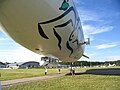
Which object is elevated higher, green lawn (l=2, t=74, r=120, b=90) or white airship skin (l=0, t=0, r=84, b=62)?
white airship skin (l=0, t=0, r=84, b=62)

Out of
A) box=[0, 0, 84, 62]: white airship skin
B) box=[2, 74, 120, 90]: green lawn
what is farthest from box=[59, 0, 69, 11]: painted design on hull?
box=[2, 74, 120, 90]: green lawn

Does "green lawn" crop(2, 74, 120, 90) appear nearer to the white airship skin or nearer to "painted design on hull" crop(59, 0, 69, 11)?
the white airship skin

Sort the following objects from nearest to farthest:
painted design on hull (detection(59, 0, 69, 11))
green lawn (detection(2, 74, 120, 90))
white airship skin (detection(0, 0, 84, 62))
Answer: white airship skin (detection(0, 0, 84, 62)) < painted design on hull (detection(59, 0, 69, 11)) < green lawn (detection(2, 74, 120, 90))

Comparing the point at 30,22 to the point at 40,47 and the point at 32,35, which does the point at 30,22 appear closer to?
the point at 32,35

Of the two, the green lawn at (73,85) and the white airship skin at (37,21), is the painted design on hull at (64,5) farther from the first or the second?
the green lawn at (73,85)

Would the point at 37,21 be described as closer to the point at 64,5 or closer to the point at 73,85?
the point at 64,5

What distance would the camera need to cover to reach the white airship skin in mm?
7160

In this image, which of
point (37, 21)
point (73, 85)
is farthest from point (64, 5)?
point (73, 85)

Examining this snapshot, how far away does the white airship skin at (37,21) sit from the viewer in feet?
23.5

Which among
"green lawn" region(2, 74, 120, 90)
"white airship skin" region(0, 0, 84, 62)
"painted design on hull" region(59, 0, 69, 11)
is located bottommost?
"green lawn" region(2, 74, 120, 90)

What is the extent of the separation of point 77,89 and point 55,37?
10.3m

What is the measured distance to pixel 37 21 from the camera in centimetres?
769

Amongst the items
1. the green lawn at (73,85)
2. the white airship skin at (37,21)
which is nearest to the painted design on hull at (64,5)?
the white airship skin at (37,21)

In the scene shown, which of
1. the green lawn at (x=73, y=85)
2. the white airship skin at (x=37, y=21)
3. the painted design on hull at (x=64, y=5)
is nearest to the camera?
the white airship skin at (x=37, y=21)
